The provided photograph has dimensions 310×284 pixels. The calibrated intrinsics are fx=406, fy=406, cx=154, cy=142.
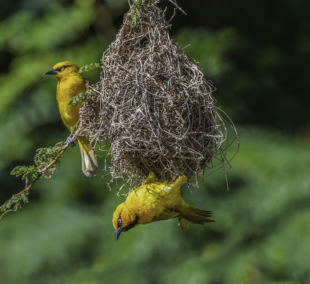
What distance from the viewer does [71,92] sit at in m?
2.99

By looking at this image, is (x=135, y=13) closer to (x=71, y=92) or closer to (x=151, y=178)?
(x=71, y=92)

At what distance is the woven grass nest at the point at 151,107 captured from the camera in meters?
2.39

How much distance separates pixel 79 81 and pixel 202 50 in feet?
6.20

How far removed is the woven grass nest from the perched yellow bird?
12.0 inches

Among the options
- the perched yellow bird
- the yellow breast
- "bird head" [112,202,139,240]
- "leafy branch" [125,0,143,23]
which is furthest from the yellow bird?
"leafy branch" [125,0,143,23]

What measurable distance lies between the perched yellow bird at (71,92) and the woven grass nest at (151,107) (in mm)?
305

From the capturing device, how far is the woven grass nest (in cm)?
239

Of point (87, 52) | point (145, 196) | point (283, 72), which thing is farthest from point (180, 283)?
point (283, 72)

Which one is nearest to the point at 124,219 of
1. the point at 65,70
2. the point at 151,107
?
the point at 151,107

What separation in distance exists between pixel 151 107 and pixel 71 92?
33.1 inches

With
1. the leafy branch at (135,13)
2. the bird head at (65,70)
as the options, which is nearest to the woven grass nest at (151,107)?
the leafy branch at (135,13)

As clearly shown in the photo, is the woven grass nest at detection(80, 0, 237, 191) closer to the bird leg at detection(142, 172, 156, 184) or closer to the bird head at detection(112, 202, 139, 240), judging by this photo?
the bird leg at detection(142, 172, 156, 184)

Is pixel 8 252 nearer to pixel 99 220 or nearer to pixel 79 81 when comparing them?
pixel 99 220

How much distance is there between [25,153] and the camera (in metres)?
5.02
